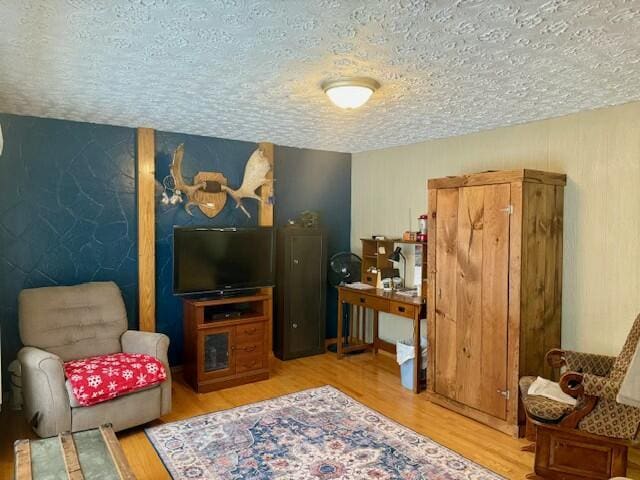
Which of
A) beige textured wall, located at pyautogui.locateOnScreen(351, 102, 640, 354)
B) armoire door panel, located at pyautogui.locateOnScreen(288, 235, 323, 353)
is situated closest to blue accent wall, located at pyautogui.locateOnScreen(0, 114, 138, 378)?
armoire door panel, located at pyautogui.locateOnScreen(288, 235, 323, 353)

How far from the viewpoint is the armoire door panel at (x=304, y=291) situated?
4.74m

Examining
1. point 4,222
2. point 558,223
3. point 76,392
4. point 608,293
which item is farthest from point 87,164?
point 608,293

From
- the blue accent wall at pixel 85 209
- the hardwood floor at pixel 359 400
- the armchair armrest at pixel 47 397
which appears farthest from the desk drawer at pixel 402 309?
the armchair armrest at pixel 47 397

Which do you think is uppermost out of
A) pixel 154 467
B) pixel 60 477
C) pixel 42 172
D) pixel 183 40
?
pixel 183 40

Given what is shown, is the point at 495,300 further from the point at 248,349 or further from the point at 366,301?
the point at 248,349

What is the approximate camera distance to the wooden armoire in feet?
10.3

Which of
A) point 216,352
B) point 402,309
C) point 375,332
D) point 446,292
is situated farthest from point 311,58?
point 375,332

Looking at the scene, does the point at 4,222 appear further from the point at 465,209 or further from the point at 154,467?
the point at 465,209

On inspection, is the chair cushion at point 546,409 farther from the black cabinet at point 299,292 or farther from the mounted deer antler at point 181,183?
the mounted deer antler at point 181,183

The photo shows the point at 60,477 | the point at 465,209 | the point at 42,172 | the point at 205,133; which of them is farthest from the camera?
the point at 205,133

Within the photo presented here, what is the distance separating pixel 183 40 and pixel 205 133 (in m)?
2.27

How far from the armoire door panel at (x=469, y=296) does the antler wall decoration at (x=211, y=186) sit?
2.02 m

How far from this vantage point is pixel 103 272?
3.98 m

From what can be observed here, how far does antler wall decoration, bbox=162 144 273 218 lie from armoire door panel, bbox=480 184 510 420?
87.2 inches
